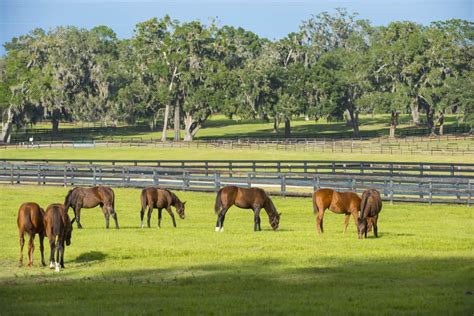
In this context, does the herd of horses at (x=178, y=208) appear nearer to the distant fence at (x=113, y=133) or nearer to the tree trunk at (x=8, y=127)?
the tree trunk at (x=8, y=127)

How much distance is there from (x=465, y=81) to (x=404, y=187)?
6348cm

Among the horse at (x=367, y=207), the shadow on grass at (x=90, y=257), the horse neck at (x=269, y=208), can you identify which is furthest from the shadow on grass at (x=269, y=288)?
the horse neck at (x=269, y=208)

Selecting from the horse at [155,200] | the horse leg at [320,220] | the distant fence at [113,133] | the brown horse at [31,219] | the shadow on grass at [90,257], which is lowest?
the shadow on grass at [90,257]

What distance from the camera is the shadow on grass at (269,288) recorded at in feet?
42.1

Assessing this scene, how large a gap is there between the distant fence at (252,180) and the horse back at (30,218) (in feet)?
54.8

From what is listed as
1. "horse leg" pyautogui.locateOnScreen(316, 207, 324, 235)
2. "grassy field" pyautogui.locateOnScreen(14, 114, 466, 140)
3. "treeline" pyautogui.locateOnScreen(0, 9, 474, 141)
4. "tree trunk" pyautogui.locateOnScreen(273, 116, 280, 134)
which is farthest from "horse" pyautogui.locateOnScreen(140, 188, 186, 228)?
"grassy field" pyautogui.locateOnScreen(14, 114, 466, 140)

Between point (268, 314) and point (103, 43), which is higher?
point (103, 43)

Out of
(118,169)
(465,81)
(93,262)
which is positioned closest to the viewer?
(93,262)

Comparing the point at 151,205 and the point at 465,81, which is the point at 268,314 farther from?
the point at 465,81

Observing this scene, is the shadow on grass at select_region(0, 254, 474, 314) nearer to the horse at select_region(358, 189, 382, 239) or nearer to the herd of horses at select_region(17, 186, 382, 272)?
the herd of horses at select_region(17, 186, 382, 272)

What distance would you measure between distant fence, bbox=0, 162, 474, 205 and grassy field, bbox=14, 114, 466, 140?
64984 millimetres

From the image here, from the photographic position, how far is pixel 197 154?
251 feet

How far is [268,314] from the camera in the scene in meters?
12.3

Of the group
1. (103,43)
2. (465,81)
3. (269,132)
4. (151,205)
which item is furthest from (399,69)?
(151,205)
